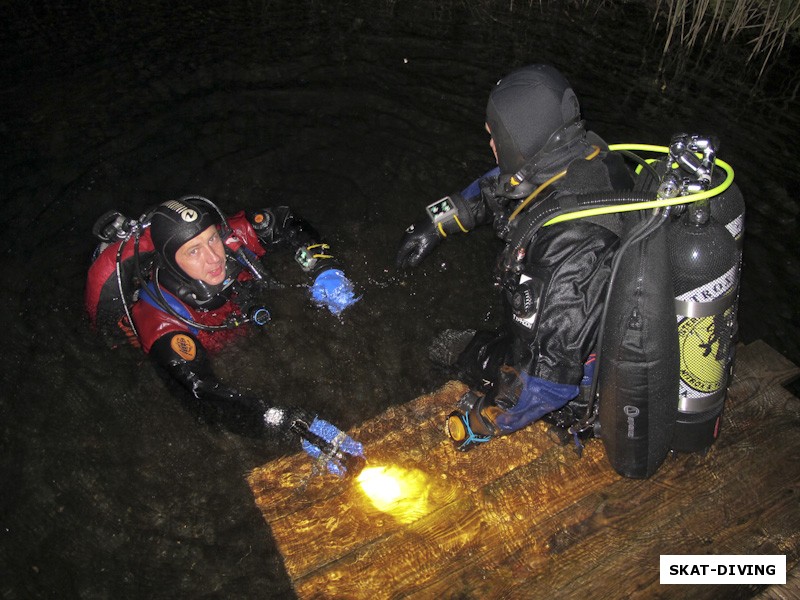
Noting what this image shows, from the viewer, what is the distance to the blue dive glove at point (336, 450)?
405cm

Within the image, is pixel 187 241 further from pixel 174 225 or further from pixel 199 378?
pixel 199 378

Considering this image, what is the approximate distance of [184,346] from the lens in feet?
13.9

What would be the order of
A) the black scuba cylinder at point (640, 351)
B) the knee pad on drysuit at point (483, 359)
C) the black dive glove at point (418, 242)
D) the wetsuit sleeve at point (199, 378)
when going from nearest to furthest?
the black scuba cylinder at point (640, 351), the wetsuit sleeve at point (199, 378), the knee pad on drysuit at point (483, 359), the black dive glove at point (418, 242)

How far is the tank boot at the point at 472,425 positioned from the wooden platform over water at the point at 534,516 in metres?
0.07

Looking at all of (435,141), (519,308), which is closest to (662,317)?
(519,308)

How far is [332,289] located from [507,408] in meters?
2.07

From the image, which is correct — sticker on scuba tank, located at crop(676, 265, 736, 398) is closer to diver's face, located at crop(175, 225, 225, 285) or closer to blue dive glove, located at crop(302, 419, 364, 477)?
blue dive glove, located at crop(302, 419, 364, 477)

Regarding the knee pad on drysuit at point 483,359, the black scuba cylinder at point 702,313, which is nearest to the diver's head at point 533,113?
the black scuba cylinder at point 702,313

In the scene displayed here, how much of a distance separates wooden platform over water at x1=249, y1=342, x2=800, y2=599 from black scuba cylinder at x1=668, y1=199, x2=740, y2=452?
1.86 feet

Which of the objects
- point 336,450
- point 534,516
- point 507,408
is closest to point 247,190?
point 336,450

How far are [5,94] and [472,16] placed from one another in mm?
6517

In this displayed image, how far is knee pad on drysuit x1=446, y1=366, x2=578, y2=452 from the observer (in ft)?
10.8

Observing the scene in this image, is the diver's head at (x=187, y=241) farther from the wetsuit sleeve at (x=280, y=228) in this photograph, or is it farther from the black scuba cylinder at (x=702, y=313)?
the black scuba cylinder at (x=702, y=313)

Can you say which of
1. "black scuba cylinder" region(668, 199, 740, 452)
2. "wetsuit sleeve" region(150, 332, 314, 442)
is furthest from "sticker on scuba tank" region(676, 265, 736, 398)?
"wetsuit sleeve" region(150, 332, 314, 442)
